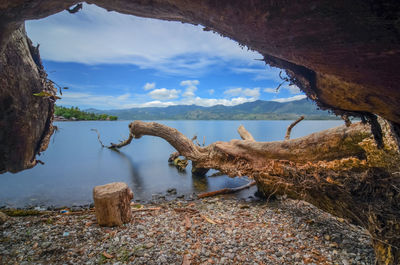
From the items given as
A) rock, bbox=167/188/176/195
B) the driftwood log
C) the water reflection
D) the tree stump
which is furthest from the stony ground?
the water reflection

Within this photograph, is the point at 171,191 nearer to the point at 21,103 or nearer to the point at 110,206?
the point at 110,206

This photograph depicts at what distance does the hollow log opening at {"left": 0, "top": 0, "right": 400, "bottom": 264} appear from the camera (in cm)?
105

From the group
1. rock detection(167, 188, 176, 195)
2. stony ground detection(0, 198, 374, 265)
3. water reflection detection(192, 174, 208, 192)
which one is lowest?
water reflection detection(192, 174, 208, 192)

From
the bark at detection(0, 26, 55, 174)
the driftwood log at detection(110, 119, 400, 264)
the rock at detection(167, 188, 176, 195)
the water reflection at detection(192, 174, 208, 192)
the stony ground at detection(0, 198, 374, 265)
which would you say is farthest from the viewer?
the water reflection at detection(192, 174, 208, 192)

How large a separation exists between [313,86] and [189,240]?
423 cm

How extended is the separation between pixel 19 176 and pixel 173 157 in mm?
11142

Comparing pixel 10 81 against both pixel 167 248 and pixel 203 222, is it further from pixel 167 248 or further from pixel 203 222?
pixel 203 222

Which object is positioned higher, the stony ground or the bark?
the bark

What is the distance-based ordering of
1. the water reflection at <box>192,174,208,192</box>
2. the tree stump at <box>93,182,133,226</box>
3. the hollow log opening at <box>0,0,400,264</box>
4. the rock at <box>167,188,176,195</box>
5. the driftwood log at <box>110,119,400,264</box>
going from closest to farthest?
the hollow log opening at <box>0,0,400,264</box> < the driftwood log at <box>110,119,400,264</box> < the tree stump at <box>93,182,133,226</box> < the rock at <box>167,188,176,195</box> < the water reflection at <box>192,174,208,192</box>

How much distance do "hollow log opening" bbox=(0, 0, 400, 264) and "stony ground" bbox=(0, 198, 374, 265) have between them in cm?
70

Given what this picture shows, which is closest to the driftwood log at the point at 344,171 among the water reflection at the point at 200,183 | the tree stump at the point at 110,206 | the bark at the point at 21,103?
the water reflection at the point at 200,183

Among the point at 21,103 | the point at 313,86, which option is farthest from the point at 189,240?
the point at 21,103

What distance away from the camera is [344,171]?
454 centimetres

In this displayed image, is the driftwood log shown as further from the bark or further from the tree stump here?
the bark
